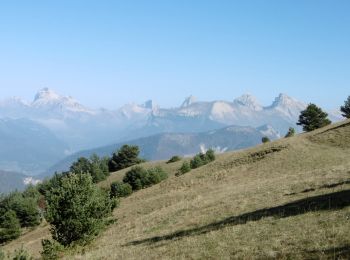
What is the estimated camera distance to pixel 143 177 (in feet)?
282

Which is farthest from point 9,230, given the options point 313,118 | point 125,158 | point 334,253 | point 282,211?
point 334,253

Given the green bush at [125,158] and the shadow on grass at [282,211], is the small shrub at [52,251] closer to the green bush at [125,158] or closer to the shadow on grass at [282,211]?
the shadow on grass at [282,211]

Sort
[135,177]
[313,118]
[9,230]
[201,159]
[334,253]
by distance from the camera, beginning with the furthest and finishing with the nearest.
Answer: [313,118]
[201,159]
[135,177]
[9,230]
[334,253]

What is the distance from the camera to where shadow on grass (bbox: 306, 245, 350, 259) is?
595 inches

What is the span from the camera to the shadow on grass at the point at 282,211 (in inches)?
952

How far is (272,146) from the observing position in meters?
69.1

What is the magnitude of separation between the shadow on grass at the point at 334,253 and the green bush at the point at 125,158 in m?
114

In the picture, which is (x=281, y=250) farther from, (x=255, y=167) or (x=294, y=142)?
(x=294, y=142)

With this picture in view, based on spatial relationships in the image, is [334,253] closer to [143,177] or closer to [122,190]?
[122,190]

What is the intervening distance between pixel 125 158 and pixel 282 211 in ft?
345

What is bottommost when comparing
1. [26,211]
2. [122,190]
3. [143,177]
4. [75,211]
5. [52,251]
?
[52,251]

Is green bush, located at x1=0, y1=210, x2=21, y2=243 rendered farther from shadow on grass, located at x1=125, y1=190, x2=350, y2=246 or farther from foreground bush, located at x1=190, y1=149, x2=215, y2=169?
shadow on grass, located at x1=125, y1=190, x2=350, y2=246

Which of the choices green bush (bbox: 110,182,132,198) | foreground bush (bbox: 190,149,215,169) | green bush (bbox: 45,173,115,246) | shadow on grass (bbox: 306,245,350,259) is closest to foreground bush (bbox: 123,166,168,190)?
green bush (bbox: 110,182,132,198)

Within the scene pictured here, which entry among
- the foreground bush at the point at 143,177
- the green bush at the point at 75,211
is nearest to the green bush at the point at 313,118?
the foreground bush at the point at 143,177
